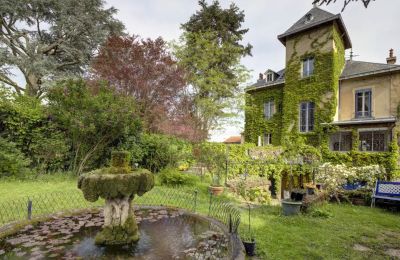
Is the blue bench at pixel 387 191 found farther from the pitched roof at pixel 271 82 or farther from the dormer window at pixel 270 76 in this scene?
the dormer window at pixel 270 76

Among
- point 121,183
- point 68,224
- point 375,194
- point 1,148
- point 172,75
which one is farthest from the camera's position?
point 172,75

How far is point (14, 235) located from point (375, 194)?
37.2ft

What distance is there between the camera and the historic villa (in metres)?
17.2

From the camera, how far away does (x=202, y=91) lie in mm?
25469

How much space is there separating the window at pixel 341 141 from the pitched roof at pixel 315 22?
9.07 meters

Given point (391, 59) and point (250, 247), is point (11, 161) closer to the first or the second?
point (250, 247)

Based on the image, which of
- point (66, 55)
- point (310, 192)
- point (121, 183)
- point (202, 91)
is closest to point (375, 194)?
point (310, 192)

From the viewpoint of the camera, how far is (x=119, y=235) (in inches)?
162

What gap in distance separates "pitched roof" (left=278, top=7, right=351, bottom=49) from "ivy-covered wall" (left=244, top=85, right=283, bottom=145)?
486 cm

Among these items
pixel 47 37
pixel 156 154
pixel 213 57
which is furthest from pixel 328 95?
pixel 47 37

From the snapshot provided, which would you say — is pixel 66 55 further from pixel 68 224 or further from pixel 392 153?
pixel 392 153

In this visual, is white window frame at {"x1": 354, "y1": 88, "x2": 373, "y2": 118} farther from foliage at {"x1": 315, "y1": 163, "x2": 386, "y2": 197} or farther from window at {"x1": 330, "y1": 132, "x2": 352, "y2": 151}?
foliage at {"x1": 315, "y1": 163, "x2": 386, "y2": 197}

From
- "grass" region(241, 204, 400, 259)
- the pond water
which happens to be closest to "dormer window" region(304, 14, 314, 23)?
"grass" region(241, 204, 400, 259)

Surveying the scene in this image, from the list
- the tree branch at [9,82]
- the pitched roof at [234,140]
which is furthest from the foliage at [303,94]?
the pitched roof at [234,140]
